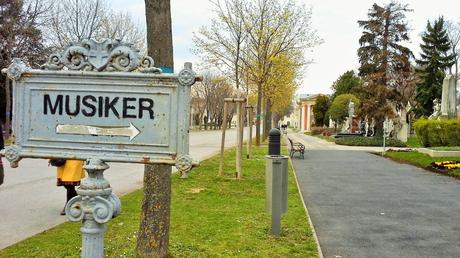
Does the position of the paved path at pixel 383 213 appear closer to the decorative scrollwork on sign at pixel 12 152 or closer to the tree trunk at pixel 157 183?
the tree trunk at pixel 157 183

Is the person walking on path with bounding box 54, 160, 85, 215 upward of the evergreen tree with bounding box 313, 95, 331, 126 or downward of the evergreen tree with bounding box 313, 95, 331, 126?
downward

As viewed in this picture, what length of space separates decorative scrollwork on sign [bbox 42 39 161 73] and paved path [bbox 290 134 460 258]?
12.4 ft

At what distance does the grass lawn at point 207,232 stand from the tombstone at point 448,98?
2316cm

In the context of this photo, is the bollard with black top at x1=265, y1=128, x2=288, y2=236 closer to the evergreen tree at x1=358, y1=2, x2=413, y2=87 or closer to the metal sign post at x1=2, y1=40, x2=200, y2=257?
the metal sign post at x1=2, y1=40, x2=200, y2=257

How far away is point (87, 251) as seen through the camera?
2.76 m

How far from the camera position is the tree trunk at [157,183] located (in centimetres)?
444

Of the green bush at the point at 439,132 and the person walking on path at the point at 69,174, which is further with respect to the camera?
the green bush at the point at 439,132

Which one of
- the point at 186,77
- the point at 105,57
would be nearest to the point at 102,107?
the point at 105,57

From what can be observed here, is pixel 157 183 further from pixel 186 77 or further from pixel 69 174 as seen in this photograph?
pixel 69 174

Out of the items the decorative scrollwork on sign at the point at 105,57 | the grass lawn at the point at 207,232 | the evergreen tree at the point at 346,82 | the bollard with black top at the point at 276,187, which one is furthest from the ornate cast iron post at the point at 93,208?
the evergreen tree at the point at 346,82

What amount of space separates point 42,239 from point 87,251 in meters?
3.33

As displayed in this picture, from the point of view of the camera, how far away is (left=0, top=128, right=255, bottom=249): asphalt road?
648 cm

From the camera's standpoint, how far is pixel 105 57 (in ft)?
8.94

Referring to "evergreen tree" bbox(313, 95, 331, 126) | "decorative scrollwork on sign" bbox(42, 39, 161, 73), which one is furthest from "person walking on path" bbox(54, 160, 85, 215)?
"evergreen tree" bbox(313, 95, 331, 126)
